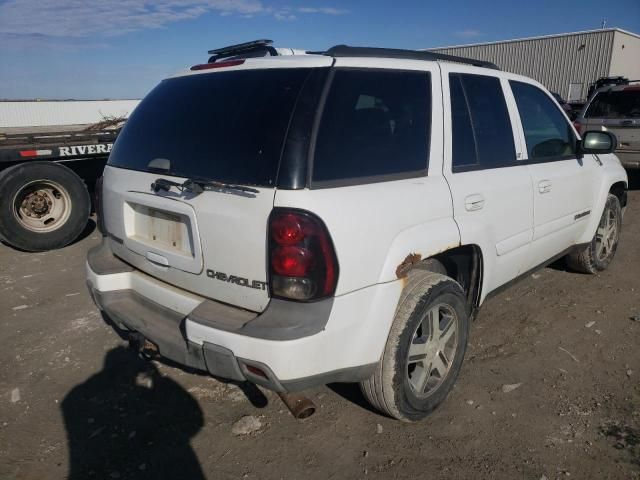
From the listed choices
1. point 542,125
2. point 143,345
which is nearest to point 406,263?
point 143,345

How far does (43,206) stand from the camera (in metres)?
5.86

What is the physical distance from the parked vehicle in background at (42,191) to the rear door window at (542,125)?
197 inches

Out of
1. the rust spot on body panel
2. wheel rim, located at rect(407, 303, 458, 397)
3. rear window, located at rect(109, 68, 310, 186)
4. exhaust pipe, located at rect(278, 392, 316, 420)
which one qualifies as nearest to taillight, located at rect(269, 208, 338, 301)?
rear window, located at rect(109, 68, 310, 186)

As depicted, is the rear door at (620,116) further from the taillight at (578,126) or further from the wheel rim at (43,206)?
the wheel rim at (43,206)

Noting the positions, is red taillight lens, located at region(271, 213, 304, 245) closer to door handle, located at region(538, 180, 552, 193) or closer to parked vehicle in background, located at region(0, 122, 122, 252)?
door handle, located at region(538, 180, 552, 193)

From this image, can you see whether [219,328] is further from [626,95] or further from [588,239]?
[626,95]

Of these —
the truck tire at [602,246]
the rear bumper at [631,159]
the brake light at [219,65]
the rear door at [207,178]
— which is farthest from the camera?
the rear bumper at [631,159]

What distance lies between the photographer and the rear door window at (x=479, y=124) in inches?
111

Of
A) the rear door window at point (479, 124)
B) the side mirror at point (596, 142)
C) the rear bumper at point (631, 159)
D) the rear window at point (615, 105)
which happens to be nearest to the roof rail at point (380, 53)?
the rear door window at point (479, 124)

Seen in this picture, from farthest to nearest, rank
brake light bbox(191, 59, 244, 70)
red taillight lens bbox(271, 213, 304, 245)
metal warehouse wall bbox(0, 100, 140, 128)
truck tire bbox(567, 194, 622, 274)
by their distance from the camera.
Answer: metal warehouse wall bbox(0, 100, 140, 128), truck tire bbox(567, 194, 622, 274), brake light bbox(191, 59, 244, 70), red taillight lens bbox(271, 213, 304, 245)

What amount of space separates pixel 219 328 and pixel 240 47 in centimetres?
188

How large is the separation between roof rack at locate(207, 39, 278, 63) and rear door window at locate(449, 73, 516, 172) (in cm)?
110

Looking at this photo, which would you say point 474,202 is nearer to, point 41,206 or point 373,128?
point 373,128

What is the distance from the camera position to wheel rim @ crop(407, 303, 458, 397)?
2.65 meters
